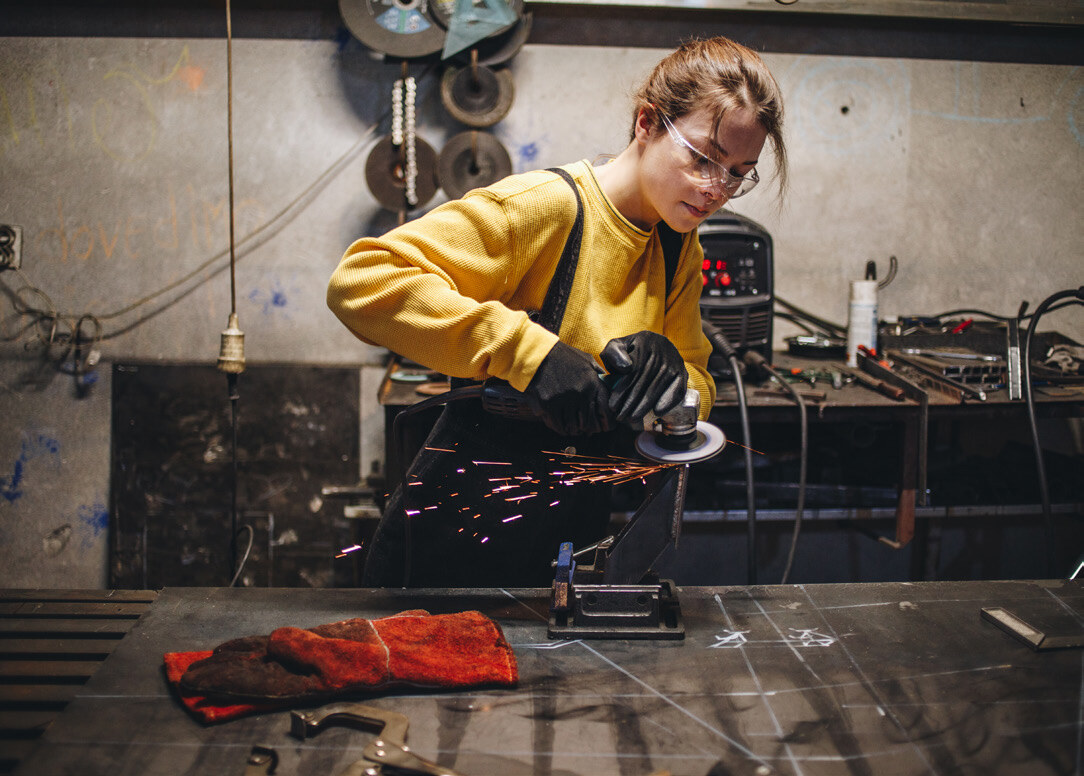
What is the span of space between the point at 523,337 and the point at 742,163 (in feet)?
1.68

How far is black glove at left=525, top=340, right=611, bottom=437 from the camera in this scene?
1178 mm

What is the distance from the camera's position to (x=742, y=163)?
135 centimetres

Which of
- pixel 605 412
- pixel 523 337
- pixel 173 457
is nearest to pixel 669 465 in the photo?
pixel 605 412

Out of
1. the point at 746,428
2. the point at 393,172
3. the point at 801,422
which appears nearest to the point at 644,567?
the point at 746,428

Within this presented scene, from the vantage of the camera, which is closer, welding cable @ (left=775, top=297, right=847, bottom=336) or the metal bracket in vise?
the metal bracket in vise

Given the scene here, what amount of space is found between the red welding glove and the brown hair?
0.93 metres

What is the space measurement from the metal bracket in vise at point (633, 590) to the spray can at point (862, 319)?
176 cm

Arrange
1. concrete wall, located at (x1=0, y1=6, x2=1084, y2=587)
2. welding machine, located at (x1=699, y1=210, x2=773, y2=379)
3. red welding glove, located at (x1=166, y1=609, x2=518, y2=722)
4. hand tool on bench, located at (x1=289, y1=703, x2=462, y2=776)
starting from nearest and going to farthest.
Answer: hand tool on bench, located at (x1=289, y1=703, x2=462, y2=776)
red welding glove, located at (x1=166, y1=609, x2=518, y2=722)
welding machine, located at (x1=699, y1=210, x2=773, y2=379)
concrete wall, located at (x1=0, y1=6, x2=1084, y2=587)

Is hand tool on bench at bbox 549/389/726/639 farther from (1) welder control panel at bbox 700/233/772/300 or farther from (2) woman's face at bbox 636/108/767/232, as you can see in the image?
(1) welder control panel at bbox 700/233/772/300

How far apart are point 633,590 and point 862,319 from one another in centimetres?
187

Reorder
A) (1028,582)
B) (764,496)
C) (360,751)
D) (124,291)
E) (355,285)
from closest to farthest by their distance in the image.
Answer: (360,751) → (355,285) → (1028,582) → (764,496) → (124,291)

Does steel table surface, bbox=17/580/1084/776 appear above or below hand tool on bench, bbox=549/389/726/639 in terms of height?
below

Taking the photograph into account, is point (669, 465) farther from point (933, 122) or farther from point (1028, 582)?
point (933, 122)

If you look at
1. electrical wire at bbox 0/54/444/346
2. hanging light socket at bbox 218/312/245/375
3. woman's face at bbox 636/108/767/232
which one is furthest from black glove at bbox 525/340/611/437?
electrical wire at bbox 0/54/444/346
